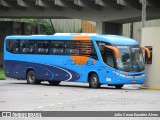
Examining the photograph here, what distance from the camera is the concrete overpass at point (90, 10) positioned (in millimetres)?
43562

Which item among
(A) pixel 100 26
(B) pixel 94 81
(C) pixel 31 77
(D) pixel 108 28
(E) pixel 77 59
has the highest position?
(A) pixel 100 26

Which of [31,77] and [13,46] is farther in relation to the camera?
[13,46]

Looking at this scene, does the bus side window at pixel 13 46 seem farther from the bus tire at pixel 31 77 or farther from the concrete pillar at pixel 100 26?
the concrete pillar at pixel 100 26

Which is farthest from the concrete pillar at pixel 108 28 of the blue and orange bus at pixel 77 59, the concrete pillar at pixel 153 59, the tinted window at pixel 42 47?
the concrete pillar at pixel 153 59

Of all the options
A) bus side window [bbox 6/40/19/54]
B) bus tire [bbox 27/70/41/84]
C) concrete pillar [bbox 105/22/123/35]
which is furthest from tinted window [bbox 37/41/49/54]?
concrete pillar [bbox 105/22/123/35]

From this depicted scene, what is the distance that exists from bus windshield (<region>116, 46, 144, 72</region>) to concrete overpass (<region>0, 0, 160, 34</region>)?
36.8ft

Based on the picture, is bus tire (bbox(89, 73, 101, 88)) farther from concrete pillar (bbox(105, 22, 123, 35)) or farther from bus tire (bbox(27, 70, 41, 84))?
concrete pillar (bbox(105, 22, 123, 35))

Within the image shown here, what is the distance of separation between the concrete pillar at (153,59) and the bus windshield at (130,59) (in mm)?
1650

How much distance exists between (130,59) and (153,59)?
259cm

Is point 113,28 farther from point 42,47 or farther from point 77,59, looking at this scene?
point 77,59

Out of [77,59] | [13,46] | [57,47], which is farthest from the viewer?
[13,46]

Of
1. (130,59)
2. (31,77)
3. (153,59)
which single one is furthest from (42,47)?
(153,59)

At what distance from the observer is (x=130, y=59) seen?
30.0 metres

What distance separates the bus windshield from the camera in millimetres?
29703
